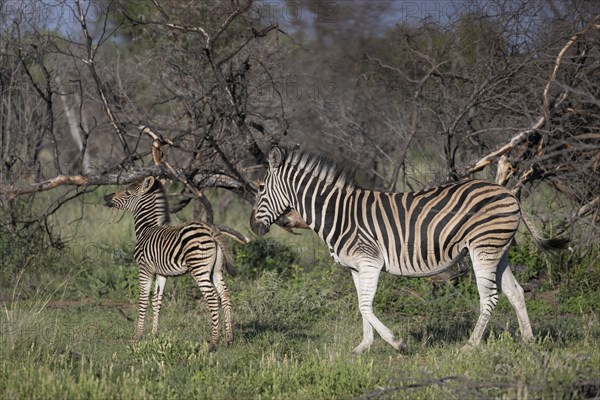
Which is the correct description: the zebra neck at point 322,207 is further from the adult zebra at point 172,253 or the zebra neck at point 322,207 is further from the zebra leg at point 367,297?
the adult zebra at point 172,253

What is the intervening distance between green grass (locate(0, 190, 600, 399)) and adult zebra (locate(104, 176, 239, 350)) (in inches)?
14.0

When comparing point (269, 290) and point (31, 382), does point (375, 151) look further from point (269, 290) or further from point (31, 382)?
point (31, 382)

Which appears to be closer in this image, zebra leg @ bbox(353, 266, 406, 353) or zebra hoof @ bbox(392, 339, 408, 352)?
zebra hoof @ bbox(392, 339, 408, 352)

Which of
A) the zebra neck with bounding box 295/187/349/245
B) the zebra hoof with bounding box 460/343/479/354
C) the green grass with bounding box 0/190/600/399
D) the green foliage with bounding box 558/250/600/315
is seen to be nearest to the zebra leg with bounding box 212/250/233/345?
the green grass with bounding box 0/190/600/399

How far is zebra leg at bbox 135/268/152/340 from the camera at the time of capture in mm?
8781

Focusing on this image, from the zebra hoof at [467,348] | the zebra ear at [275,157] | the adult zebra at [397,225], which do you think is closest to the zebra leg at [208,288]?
the adult zebra at [397,225]

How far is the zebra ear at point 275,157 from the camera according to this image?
331 inches

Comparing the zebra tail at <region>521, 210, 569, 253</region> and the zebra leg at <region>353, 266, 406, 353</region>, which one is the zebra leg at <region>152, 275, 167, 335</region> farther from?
the zebra tail at <region>521, 210, 569, 253</region>

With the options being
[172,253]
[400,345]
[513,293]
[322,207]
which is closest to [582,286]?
[513,293]

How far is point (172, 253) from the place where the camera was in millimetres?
8633

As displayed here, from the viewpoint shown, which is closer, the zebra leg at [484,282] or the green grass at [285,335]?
the green grass at [285,335]

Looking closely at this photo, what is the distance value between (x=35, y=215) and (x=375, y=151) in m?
5.65

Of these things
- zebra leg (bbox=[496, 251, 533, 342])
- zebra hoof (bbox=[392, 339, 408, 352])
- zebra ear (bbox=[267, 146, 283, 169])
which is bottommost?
zebra hoof (bbox=[392, 339, 408, 352])

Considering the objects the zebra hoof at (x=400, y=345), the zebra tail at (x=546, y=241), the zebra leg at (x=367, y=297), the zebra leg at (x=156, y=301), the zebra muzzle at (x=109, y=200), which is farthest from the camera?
the zebra muzzle at (x=109, y=200)
